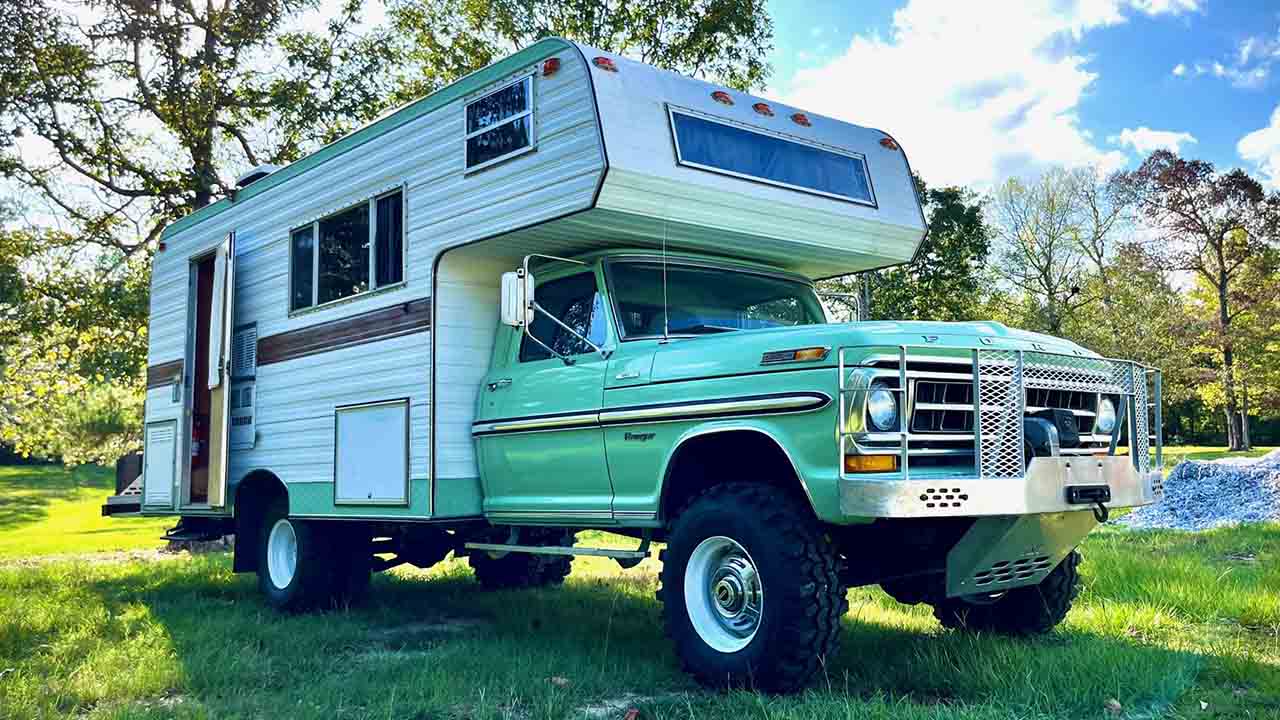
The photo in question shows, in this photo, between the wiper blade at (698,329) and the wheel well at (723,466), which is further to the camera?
the wiper blade at (698,329)

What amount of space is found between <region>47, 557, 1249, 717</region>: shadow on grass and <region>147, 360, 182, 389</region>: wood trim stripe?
2.33 meters

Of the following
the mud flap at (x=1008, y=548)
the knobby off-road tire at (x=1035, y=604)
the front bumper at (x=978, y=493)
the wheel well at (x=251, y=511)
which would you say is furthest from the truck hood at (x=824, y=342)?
the wheel well at (x=251, y=511)

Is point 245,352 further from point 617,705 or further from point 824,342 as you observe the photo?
point 824,342

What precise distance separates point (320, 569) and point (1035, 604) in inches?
209

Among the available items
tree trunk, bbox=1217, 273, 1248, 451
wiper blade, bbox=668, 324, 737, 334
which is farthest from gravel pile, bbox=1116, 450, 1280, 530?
tree trunk, bbox=1217, 273, 1248, 451

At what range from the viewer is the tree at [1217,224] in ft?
116

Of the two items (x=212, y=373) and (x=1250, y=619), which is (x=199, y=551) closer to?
(x=212, y=373)

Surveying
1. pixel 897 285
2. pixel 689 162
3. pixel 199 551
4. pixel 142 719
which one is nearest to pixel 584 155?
pixel 689 162

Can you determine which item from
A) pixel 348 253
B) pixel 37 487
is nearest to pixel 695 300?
pixel 348 253

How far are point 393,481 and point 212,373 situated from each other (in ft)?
9.44

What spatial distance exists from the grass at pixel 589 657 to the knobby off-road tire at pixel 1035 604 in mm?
170

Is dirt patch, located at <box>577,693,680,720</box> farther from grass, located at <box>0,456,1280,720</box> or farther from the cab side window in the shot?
the cab side window

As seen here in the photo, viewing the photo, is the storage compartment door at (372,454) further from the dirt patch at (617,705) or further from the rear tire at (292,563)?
the dirt patch at (617,705)

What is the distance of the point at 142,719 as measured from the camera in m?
5.12
